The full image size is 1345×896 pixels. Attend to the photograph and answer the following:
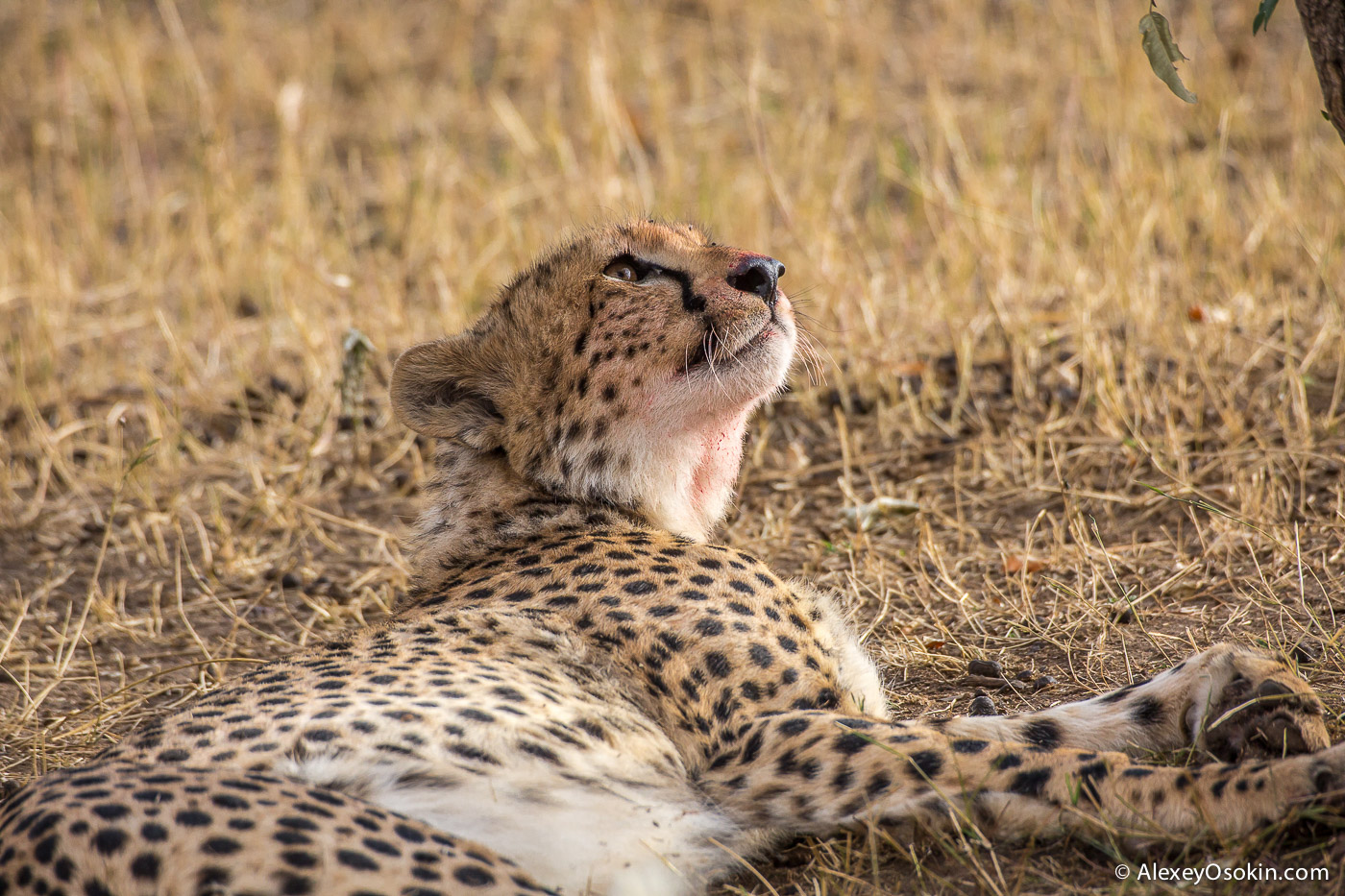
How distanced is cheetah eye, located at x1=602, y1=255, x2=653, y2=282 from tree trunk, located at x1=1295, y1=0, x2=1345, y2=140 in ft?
4.74

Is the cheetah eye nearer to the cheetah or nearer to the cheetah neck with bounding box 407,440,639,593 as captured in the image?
the cheetah

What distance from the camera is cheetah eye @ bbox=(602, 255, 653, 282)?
10.4ft

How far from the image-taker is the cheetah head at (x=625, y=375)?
302 centimetres

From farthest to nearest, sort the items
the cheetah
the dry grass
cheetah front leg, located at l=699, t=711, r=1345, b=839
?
the dry grass, cheetah front leg, located at l=699, t=711, r=1345, b=839, the cheetah

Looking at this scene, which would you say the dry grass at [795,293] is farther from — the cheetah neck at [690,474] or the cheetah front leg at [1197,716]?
the cheetah neck at [690,474]

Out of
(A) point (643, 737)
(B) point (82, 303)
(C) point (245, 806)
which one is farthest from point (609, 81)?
(C) point (245, 806)

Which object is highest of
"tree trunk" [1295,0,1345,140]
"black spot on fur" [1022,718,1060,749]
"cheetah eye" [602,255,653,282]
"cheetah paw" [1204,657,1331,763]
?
"tree trunk" [1295,0,1345,140]

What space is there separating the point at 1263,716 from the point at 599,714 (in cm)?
116

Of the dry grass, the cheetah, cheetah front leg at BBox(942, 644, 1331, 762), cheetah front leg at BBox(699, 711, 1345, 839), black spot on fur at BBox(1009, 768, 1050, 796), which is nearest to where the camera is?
the cheetah

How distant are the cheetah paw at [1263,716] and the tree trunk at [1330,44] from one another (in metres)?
1.06

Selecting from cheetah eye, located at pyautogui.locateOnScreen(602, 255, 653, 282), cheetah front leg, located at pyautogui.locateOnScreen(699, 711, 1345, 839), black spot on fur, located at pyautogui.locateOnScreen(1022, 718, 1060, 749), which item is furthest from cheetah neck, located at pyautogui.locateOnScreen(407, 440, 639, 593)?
black spot on fur, located at pyautogui.locateOnScreen(1022, 718, 1060, 749)

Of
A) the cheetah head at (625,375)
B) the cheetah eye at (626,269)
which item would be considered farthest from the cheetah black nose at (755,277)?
the cheetah eye at (626,269)

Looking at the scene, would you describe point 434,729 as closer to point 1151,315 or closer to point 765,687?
Result: point 765,687

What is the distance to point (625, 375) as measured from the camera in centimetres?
304
